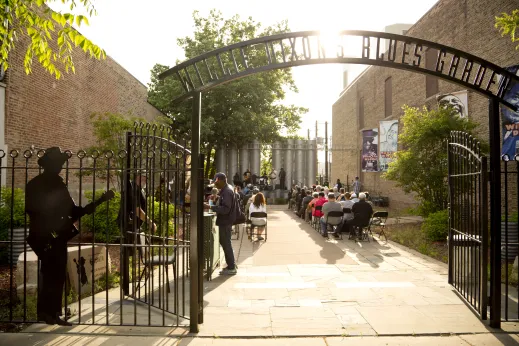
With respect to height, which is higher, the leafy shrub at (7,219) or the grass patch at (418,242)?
the leafy shrub at (7,219)

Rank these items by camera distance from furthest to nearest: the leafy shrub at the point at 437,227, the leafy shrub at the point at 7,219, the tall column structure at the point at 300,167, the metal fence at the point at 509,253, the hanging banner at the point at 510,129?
the tall column structure at the point at 300,167, the hanging banner at the point at 510,129, the leafy shrub at the point at 437,227, the leafy shrub at the point at 7,219, the metal fence at the point at 509,253

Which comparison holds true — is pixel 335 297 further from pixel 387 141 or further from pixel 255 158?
pixel 255 158

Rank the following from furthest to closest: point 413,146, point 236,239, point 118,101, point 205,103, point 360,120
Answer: point 360,120 < point 205,103 < point 118,101 < point 413,146 < point 236,239

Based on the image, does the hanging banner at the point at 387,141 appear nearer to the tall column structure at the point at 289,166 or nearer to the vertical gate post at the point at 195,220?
the tall column structure at the point at 289,166

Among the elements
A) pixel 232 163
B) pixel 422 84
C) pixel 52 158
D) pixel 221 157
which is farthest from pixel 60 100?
pixel 422 84

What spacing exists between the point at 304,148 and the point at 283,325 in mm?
27358

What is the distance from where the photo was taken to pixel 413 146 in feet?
48.7

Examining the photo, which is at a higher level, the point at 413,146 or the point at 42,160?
the point at 413,146

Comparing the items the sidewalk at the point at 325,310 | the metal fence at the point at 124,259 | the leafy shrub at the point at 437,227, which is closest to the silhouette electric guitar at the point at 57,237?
the metal fence at the point at 124,259

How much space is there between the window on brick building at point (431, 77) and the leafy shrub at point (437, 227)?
443 inches

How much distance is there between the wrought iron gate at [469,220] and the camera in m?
5.57

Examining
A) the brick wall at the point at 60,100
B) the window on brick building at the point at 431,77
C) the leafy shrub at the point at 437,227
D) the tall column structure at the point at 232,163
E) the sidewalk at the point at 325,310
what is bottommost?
the sidewalk at the point at 325,310

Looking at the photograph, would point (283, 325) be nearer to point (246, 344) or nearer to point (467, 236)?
point (246, 344)

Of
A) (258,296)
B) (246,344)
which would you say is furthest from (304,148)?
(246,344)
